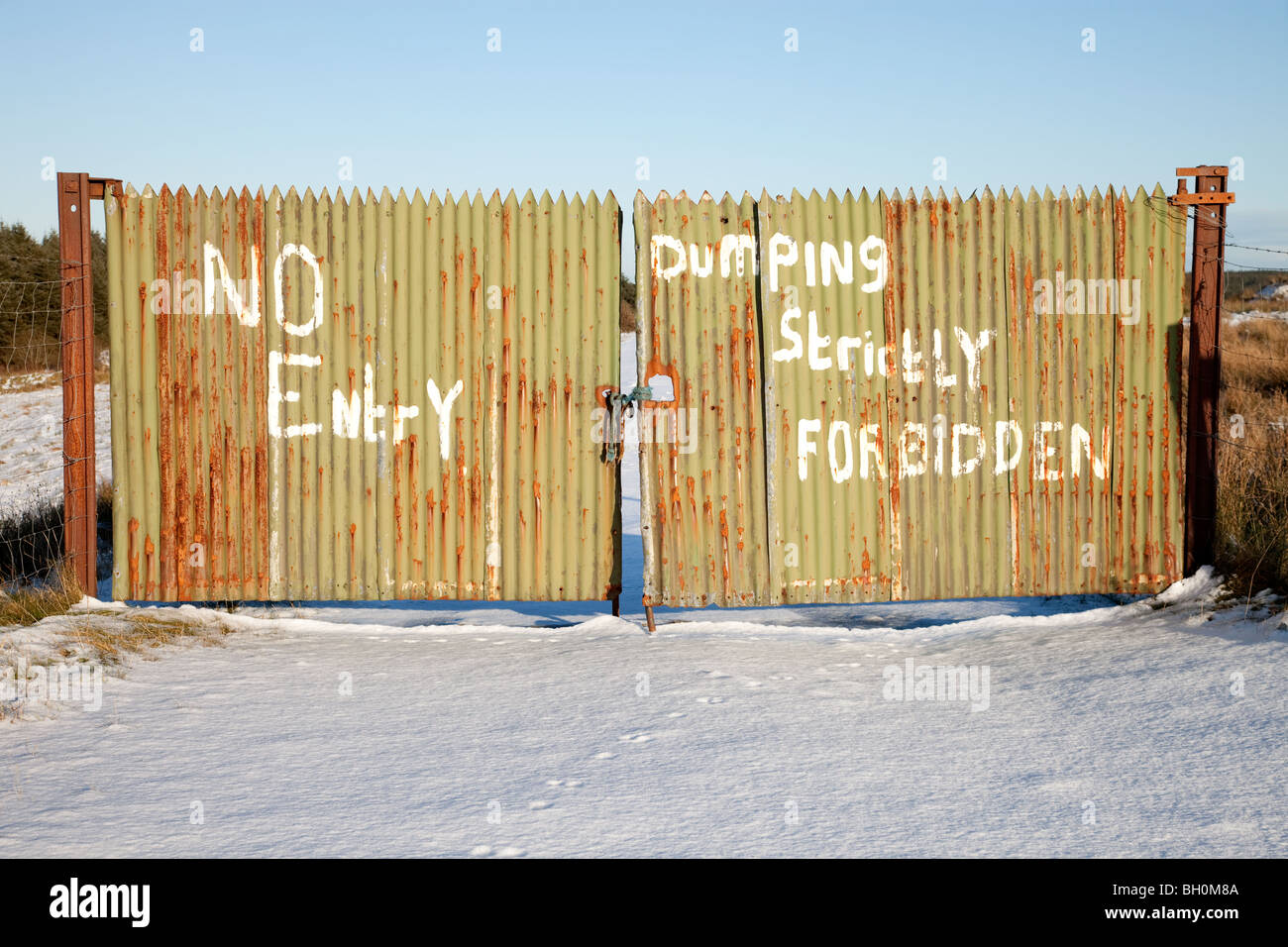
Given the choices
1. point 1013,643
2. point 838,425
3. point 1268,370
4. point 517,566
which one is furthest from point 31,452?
point 1268,370

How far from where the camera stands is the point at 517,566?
6.43m

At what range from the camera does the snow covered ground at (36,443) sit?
1353 centimetres

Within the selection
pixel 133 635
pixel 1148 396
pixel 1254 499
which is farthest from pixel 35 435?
pixel 1254 499

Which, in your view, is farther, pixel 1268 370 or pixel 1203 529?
pixel 1268 370

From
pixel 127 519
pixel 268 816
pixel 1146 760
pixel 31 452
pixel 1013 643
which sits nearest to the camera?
pixel 268 816

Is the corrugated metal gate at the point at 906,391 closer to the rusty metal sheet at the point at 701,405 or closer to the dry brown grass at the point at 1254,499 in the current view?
the rusty metal sheet at the point at 701,405

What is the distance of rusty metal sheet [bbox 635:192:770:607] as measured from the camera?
637cm

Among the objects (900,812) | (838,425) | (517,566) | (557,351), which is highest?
(557,351)

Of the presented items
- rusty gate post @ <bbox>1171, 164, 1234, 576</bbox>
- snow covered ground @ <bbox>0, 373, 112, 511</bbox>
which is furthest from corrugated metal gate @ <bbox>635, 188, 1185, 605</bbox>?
snow covered ground @ <bbox>0, 373, 112, 511</bbox>

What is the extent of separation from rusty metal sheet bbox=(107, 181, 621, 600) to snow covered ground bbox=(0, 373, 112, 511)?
4.89m

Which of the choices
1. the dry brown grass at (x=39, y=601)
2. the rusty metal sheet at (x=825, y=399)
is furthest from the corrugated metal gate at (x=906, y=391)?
the dry brown grass at (x=39, y=601)
